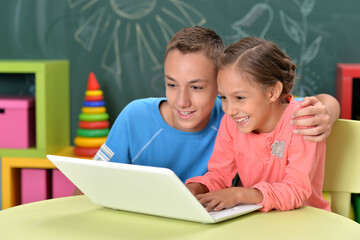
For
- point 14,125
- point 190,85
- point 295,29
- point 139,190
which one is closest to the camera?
point 139,190

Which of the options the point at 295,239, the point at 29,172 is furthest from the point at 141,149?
the point at 29,172

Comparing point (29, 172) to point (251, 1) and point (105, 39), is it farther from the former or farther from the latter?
point (251, 1)

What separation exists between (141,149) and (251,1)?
4.29 feet

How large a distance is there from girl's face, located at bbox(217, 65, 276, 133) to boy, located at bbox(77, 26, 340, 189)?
148 mm

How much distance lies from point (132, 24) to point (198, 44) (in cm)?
135

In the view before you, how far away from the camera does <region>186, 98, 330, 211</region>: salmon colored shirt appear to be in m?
1.27

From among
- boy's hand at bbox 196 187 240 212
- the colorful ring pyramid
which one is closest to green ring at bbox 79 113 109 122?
the colorful ring pyramid

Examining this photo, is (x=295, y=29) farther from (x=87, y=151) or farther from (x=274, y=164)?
(x=274, y=164)

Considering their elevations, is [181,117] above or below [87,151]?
above

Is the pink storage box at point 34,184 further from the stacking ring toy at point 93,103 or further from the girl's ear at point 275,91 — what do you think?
the girl's ear at point 275,91

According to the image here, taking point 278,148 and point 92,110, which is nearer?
point 278,148

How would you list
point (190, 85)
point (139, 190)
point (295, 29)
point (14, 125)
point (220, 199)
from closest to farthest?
point (139, 190), point (220, 199), point (190, 85), point (14, 125), point (295, 29)

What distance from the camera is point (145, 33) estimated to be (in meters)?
2.89

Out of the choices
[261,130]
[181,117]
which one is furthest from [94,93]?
[261,130]
